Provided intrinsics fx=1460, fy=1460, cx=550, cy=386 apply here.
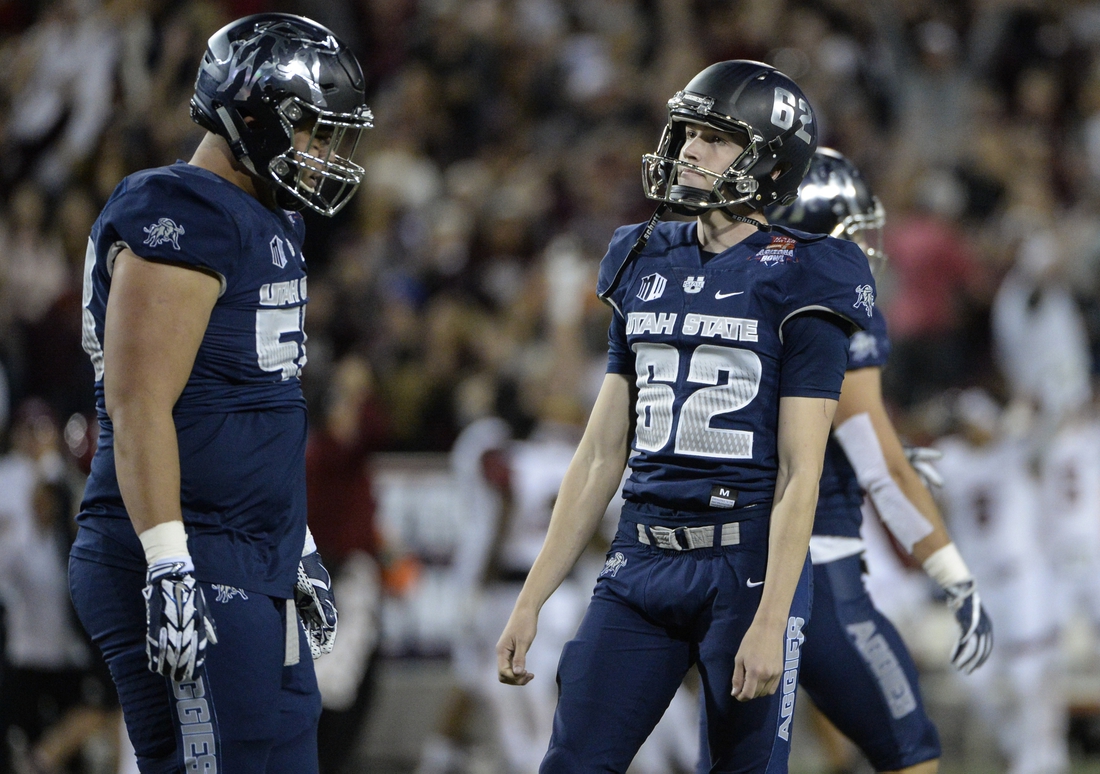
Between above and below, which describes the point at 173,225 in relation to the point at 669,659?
above

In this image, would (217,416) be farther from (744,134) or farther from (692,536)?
(744,134)

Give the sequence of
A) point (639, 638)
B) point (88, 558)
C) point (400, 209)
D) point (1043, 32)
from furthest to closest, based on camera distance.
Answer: point (1043, 32)
point (400, 209)
point (639, 638)
point (88, 558)

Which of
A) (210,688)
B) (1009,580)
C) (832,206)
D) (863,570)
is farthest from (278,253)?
(1009,580)

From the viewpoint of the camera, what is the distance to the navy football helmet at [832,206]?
435cm

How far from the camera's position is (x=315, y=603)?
3400 mm

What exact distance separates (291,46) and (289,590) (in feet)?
3.98

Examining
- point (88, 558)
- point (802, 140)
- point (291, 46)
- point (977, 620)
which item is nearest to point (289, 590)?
point (88, 558)

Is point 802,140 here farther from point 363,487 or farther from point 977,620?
point 363,487

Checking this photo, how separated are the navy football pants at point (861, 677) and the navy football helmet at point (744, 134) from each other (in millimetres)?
1216

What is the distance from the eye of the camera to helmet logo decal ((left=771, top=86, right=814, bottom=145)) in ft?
11.4

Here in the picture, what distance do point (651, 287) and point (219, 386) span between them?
3.37 ft

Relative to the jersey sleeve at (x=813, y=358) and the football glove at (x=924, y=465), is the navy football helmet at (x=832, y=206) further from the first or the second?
the jersey sleeve at (x=813, y=358)

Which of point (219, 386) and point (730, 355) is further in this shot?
point (730, 355)

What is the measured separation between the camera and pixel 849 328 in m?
3.31
